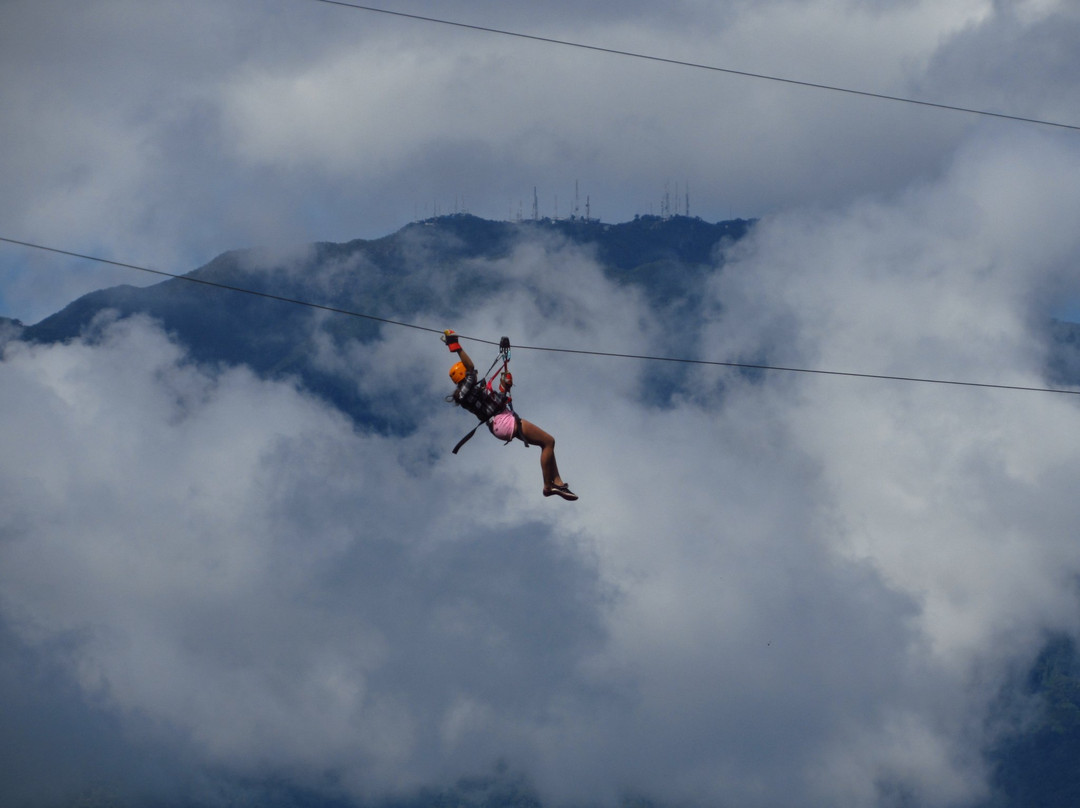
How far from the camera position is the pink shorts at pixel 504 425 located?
26484 millimetres

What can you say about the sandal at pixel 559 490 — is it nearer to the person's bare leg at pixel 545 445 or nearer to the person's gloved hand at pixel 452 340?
the person's bare leg at pixel 545 445

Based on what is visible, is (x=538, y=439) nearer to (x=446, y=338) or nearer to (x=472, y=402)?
(x=472, y=402)

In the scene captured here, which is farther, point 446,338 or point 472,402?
point 472,402

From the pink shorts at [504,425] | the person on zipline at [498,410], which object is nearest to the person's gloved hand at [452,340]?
the person on zipline at [498,410]

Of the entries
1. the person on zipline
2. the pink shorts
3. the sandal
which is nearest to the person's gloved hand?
the person on zipline

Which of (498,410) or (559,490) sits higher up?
(498,410)

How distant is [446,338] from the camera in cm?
2497

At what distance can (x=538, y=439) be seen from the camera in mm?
26859

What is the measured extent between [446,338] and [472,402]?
7.93ft

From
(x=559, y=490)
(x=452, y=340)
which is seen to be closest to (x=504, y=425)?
(x=559, y=490)

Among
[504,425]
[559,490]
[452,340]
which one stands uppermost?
[452,340]

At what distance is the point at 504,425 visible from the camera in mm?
26547

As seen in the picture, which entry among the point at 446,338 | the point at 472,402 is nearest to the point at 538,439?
the point at 472,402

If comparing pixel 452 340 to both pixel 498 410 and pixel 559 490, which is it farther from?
pixel 559 490
